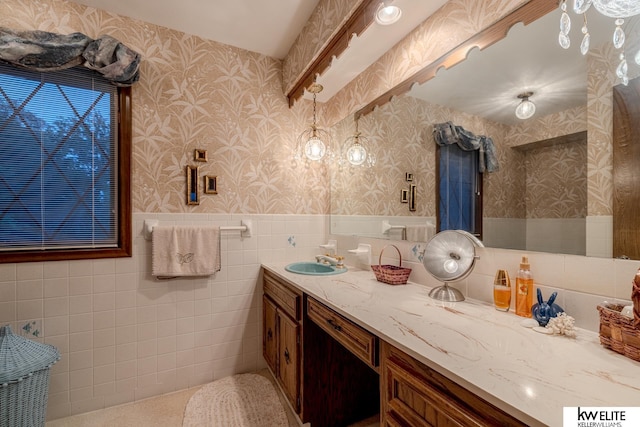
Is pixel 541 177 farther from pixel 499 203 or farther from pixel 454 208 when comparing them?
pixel 454 208

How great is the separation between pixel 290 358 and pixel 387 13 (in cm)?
186

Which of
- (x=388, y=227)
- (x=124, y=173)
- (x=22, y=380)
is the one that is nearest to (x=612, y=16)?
(x=388, y=227)

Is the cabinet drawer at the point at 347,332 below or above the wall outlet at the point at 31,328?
above

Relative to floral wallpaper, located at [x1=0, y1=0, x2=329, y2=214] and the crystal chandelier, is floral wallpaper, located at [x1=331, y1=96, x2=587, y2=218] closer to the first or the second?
the crystal chandelier

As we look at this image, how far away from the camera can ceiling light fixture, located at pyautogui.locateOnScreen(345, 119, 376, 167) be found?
2.03 meters

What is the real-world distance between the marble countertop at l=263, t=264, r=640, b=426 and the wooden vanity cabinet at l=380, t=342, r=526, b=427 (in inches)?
1.4

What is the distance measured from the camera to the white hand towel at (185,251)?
1797 mm

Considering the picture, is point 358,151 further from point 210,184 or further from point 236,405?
point 236,405

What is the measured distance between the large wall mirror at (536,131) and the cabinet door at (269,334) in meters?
1.07

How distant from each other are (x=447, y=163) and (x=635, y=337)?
0.96 m

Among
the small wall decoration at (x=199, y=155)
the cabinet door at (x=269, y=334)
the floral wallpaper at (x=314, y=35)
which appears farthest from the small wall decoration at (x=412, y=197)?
the small wall decoration at (x=199, y=155)

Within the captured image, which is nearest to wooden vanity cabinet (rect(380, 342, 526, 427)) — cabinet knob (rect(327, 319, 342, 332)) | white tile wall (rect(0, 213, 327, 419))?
cabinet knob (rect(327, 319, 342, 332))

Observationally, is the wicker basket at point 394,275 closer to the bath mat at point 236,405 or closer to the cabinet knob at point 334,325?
the cabinet knob at point 334,325

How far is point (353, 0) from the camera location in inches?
52.8
